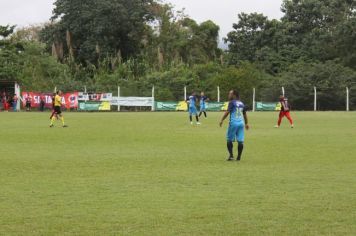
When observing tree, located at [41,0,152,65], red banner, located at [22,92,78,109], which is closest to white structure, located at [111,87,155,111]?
red banner, located at [22,92,78,109]

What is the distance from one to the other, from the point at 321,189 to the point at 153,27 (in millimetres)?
70835

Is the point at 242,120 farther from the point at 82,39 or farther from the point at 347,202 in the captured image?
the point at 82,39

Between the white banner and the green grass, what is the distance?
38.6 m

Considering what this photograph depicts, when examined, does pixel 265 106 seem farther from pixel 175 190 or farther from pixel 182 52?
pixel 175 190

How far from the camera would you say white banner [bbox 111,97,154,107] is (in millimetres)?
58094

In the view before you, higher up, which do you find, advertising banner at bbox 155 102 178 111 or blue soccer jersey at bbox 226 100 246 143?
blue soccer jersey at bbox 226 100 246 143

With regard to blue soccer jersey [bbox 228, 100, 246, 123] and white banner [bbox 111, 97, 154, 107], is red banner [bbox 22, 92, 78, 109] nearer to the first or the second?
white banner [bbox 111, 97, 154, 107]

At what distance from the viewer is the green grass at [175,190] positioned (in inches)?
307

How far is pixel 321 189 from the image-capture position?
10539mm

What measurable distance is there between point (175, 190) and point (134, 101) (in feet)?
159

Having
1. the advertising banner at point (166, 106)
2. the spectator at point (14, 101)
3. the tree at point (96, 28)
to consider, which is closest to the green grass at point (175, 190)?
the spectator at point (14, 101)

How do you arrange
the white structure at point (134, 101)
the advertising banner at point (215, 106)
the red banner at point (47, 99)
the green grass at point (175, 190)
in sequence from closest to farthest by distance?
the green grass at point (175, 190) → the red banner at point (47, 99) → the white structure at point (134, 101) → the advertising banner at point (215, 106)

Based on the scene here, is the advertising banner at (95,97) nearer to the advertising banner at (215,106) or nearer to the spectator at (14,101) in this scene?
the spectator at (14,101)

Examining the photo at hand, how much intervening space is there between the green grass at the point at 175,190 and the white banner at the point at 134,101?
126 ft
